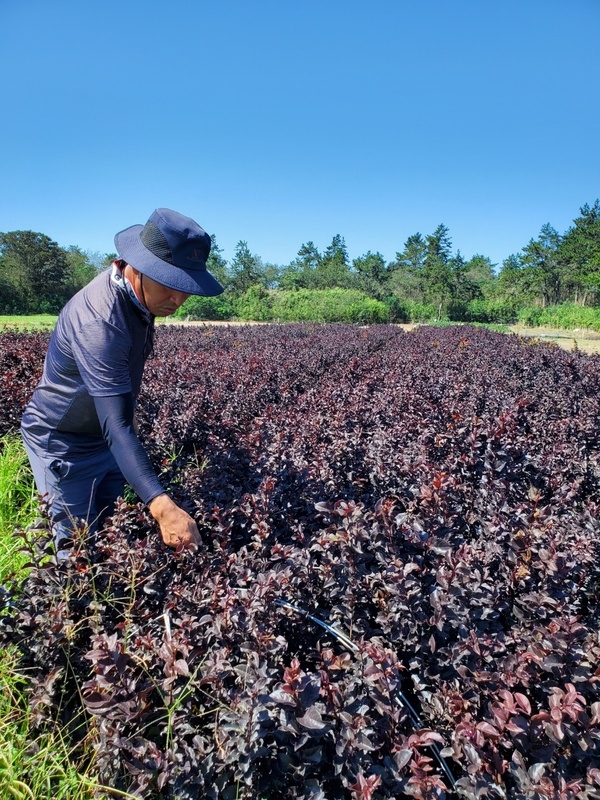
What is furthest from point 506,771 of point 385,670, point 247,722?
point 247,722

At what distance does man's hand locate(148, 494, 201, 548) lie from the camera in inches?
65.9

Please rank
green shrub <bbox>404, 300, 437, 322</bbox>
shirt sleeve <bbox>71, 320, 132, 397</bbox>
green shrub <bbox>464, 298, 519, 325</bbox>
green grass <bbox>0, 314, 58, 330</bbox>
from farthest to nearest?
green shrub <bbox>464, 298, 519, 325</bbox> < green shrub <bbox>404, 300, 437, 322</bbox> < green grass <bbox>0, 314, 58, 330</bbox> < shirt sleeve <bbox>71, 320, 132, 397</bbox>

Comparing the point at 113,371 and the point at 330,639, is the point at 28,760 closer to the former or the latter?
the point at 330,639

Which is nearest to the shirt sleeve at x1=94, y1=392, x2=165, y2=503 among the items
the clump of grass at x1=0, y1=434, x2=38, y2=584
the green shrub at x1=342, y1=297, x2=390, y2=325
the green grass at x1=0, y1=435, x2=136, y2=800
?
the green grass at x1=0, y1=435, x2=136, y2=800

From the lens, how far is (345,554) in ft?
5.58

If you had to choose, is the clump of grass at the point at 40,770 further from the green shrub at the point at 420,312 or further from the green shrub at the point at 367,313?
the green shrub at the point at 420,312

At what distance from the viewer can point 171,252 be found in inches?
75.5

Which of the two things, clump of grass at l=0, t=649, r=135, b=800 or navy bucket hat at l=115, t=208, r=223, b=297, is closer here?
clump of grass at l=0, t=649, r=135, b=800

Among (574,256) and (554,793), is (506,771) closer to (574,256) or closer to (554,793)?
(554,793)

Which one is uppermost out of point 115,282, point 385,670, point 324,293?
point 324,293

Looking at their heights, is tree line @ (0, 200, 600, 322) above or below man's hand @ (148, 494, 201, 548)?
above

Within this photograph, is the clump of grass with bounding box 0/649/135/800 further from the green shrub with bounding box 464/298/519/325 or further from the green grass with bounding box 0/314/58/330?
the green shrub with bounding box 464/298/519/325

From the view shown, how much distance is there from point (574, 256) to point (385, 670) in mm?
68793

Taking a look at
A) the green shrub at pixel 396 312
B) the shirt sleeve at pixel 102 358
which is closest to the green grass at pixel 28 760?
the shirt sleeve at pixel 102 358
